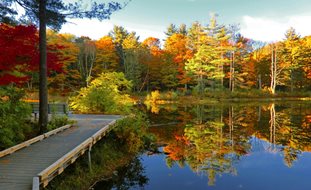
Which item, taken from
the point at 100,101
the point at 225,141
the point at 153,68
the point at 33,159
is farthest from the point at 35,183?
the point at 153,68

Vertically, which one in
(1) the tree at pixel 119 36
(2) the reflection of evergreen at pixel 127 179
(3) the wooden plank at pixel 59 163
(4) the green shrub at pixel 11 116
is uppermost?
(1) the tree at pixel 119 36

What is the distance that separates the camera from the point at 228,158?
11.5 m

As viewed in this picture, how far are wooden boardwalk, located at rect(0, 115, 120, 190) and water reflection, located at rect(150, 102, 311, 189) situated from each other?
385 centimetres

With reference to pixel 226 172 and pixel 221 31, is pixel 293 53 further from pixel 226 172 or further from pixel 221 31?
pixel 226 172

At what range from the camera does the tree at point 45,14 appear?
1055 cm

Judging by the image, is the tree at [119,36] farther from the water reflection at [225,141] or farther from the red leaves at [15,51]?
the red leaves at [15,51]

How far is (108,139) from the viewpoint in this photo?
11930 millimetres

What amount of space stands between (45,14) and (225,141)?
966 centimetres

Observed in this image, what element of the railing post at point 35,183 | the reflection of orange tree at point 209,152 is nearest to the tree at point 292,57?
the reflection of orange tree at point 209,152

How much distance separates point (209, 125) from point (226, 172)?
9128mm

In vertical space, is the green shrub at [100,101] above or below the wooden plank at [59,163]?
above

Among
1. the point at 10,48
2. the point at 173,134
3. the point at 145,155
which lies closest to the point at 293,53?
the point at 173,134

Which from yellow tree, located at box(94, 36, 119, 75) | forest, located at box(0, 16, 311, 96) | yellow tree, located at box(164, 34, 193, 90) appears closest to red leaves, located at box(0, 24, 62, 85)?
forest, located at box(0, 16, 311, 96)

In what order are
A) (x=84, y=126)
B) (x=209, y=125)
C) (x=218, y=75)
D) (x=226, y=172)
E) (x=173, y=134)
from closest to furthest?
(x=226, y=172), (x=84, y=126), (x=173, y=134), (x=209, y=125), (x=218, y=75)
